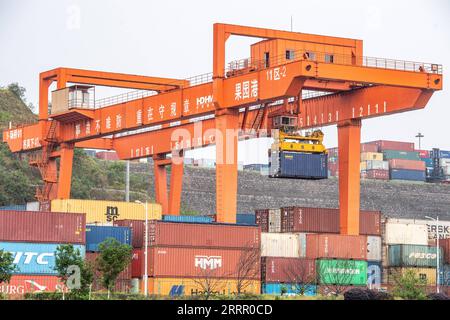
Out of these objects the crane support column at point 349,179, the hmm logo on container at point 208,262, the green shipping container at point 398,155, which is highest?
the green shipping container at point 398,155

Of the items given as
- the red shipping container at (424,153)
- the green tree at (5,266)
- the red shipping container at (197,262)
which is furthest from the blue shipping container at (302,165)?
the red shipping container at (424,153)

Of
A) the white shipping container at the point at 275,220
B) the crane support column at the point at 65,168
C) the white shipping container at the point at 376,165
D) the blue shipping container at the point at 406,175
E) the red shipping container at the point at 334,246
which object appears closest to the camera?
the red shipping container at the point at 334,246

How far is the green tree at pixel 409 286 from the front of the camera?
63.2 meters

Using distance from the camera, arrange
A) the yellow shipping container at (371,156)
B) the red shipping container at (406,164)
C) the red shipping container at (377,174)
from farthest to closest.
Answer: the red shipping container at (406,164), the yellow shipping container at (371,156), the red shipping container at (377,174)

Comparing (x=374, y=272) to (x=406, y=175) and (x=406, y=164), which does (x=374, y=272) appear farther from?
(x=406, y=164)

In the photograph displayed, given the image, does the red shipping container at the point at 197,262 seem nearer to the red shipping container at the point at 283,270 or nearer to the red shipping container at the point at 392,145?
the red shipping container at the point at 283,270

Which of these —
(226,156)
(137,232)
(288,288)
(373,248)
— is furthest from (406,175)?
(226,156)

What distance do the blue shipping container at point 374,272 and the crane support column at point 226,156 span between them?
1233 cm

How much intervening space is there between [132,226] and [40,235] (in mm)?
7700

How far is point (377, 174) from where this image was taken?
16475 cm

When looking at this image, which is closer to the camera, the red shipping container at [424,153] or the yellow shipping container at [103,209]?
the yellow shipping container at [103,209]

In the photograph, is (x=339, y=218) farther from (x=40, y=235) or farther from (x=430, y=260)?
(x=40, y=235)

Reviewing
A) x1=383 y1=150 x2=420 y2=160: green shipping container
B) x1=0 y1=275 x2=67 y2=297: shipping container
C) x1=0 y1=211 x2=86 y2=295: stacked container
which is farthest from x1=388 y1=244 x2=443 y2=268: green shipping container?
x1=383 y1=150 x2=420 y2=160: green shipping container
